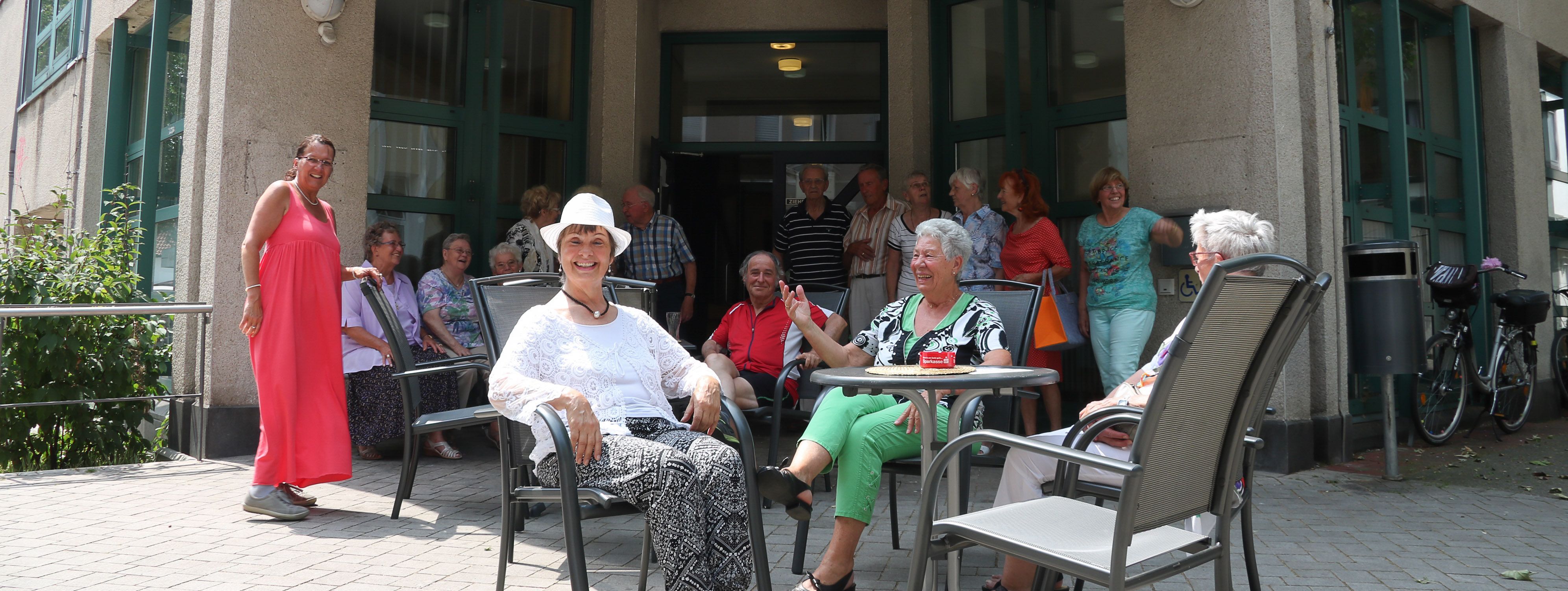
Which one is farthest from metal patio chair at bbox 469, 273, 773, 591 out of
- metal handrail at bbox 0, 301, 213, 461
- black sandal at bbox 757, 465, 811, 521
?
metal handrail at bbox 0, 301, 213, 461

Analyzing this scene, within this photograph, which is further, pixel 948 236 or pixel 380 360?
pixel 380 360

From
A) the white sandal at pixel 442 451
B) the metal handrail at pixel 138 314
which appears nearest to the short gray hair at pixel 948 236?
the white sandal at pixel 442 451

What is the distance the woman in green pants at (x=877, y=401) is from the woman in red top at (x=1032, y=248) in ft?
8.05

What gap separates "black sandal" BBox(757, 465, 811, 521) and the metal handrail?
4467 mm

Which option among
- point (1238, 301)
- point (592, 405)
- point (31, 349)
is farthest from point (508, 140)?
point (1238, 301)

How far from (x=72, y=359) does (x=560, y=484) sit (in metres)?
5.17

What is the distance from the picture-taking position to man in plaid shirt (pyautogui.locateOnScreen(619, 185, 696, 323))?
23.9 feet

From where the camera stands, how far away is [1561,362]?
871cm

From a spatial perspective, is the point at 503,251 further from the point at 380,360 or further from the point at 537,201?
the point at 380,360

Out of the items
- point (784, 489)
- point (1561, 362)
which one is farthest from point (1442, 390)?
point (784, 489)

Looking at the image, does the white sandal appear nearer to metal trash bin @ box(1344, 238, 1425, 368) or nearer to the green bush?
the green bush

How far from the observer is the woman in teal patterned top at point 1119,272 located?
571 cm

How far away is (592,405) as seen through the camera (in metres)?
2.84

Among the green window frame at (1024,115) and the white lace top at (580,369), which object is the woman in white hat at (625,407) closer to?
the white lace top at (580,369)
